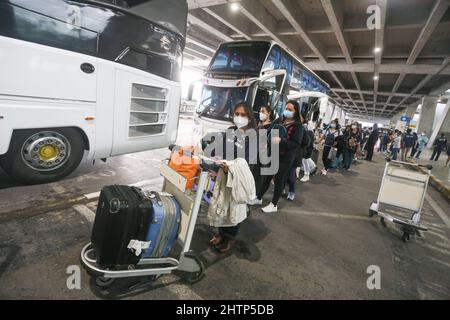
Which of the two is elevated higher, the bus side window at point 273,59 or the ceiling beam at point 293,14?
the ceiling beam at point 293,14

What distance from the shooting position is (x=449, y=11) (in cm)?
780

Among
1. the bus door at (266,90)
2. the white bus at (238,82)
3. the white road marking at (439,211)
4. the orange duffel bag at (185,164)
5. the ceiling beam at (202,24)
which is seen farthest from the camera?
the ceiling beam at (202,24)

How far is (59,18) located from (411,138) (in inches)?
677

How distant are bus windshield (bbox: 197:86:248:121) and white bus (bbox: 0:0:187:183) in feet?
9.02

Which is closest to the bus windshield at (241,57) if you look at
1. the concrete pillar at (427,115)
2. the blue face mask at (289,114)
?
→ the blue face mask at (289,114)

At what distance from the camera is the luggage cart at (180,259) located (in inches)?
74.4

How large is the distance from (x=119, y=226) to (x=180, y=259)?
0.64m

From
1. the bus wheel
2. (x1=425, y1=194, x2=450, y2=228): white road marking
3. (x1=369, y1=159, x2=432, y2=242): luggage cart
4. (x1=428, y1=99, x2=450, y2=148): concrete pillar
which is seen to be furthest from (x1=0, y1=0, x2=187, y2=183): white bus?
(x1=428, y1=99, x2=450, y2=148): concrete pillar

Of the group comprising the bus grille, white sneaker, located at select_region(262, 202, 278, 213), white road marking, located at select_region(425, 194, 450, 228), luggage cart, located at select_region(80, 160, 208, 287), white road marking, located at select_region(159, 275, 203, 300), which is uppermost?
the bus grille

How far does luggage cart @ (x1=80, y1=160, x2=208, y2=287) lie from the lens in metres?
1.89

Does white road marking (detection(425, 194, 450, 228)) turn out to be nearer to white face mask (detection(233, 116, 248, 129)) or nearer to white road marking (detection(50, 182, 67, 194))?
white face mask (detection(233, 116, 248, 129))

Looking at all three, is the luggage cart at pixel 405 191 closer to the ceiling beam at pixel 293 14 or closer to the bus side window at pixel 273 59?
the bus side window at pixel 273 59

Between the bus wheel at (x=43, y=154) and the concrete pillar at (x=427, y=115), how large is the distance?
2549 centimetres

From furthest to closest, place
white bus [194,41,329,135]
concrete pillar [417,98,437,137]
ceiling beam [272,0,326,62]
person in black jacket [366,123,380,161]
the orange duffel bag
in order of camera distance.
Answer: concrete pillar [417,98,437,137] → person in black jacket [366,123,380,161] → ceiling beam [272,0,326,62] → white bus [194,41,329,135] → the orange duffel bag
